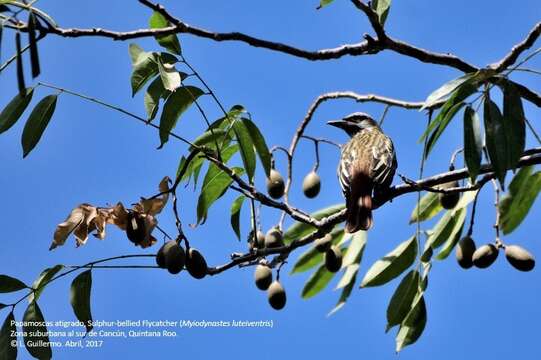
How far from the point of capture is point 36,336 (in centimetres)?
473

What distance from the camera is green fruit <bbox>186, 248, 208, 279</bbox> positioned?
4.39 metres

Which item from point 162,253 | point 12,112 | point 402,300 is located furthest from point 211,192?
point 402,300

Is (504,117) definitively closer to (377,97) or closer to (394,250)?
(377,97)

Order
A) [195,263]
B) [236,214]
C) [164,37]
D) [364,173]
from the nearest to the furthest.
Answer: [195,263], [164,37], [236,214], [364,173]

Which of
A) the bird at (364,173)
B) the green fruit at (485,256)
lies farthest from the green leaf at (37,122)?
the green fruit at (485,256)

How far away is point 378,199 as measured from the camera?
5.81m

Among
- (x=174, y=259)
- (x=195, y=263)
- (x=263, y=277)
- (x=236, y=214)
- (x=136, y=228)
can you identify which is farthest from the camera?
(x=236, y=214)

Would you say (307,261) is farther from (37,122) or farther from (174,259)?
(37,122)

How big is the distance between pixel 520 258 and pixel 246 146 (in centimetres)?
172

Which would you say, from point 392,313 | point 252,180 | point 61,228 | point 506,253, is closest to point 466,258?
point 506,253

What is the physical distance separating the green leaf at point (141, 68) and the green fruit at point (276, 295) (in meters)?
1.49

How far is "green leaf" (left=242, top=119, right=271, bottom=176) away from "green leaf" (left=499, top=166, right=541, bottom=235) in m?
1.77

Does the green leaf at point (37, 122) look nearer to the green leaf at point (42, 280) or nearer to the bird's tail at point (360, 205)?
the green leaf at point (42, 280)

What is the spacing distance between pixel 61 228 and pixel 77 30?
108 cm
